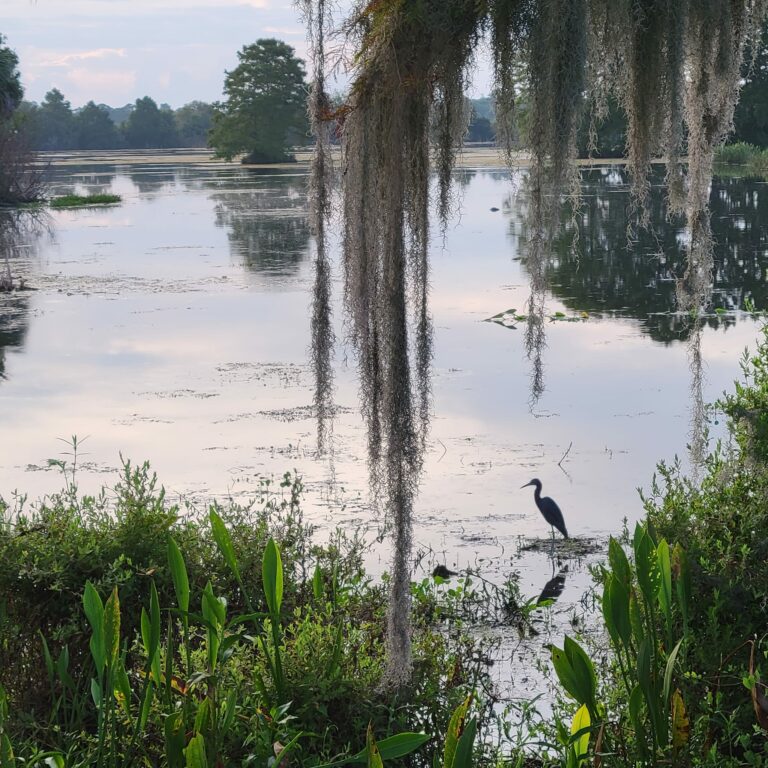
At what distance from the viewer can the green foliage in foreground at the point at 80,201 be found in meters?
34.2

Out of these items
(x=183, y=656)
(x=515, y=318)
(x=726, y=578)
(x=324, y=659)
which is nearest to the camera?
(x=726, y=578)

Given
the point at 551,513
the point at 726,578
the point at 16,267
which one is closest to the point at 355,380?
the point at 551,513

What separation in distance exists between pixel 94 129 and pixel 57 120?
3.27m

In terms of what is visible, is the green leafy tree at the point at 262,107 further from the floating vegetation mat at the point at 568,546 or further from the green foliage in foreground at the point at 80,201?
the floating vegetation mat at the point at 568,546

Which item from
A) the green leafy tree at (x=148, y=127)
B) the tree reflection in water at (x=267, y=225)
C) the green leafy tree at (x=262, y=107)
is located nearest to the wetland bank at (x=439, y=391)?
the tree reflection in water at (x=267, y=225)

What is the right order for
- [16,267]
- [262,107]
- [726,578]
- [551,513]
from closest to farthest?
[726,578], [551,513], [16,267], [262,107]

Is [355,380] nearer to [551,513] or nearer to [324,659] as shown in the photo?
[551,513]

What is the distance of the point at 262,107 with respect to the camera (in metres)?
65.9

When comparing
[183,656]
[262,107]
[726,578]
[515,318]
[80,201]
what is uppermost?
[262,107]

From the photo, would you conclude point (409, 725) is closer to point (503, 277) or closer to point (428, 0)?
point (428, 0)

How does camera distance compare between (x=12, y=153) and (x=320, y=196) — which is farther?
(x=12, y=153)

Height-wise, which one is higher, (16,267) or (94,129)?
(94,129)

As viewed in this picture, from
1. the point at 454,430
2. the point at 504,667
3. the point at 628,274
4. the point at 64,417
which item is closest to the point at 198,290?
the point at 628,274

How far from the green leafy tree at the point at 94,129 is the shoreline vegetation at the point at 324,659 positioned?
106941 mm
